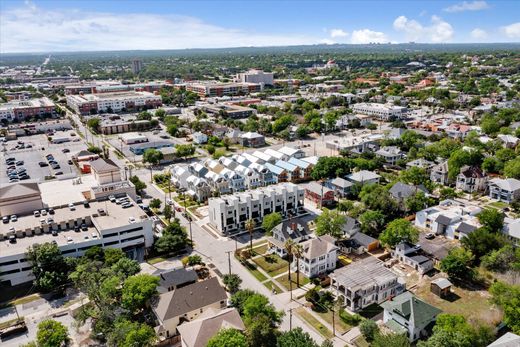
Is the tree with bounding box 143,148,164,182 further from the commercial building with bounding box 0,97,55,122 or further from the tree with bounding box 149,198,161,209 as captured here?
the commercial building with bounding box 0,97,55,122

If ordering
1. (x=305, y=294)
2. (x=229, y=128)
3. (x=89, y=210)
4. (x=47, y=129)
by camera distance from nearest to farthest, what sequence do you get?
(x=305, y=294)
(x=89, y=210)
(x=229, y=128)
(x=47, y=129)

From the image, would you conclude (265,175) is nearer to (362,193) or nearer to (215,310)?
(362,193)

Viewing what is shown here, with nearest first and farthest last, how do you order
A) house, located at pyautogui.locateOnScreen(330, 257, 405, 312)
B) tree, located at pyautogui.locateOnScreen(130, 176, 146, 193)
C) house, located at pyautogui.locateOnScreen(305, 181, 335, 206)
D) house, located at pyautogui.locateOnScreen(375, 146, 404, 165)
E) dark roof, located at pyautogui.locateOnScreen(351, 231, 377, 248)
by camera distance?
house, located at pyautogui.locateOnScreen(330, 257, 405, 312), dark roof, located at pyautogui.locateOnScreen(351, 231, 377, 248), house, located at pyautogui.locateOnScreen(305, 181, 335, 206), tree, located at pyautogui.locateOnScreen(130, 176, 146, 193), house, located at pyautogui.locateOnScreen(375, 146, 404, 165)

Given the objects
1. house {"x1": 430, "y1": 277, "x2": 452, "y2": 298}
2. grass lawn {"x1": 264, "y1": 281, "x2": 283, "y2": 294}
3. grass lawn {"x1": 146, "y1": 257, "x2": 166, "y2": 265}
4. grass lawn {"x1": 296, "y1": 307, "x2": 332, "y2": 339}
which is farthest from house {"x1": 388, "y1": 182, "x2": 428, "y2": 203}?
grass lawn {"x1": 146, "y1": 257, "x2": 166, "y2": 265}

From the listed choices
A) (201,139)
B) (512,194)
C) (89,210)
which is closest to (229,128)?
(201,139)

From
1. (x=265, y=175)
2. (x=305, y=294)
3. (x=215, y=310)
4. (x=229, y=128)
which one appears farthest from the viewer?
(x=229, y=128)

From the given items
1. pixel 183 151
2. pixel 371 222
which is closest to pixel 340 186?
pixel 371 222

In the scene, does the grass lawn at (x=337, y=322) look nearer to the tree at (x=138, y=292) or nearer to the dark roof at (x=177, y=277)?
the dark roof at (x=177, y=277)
